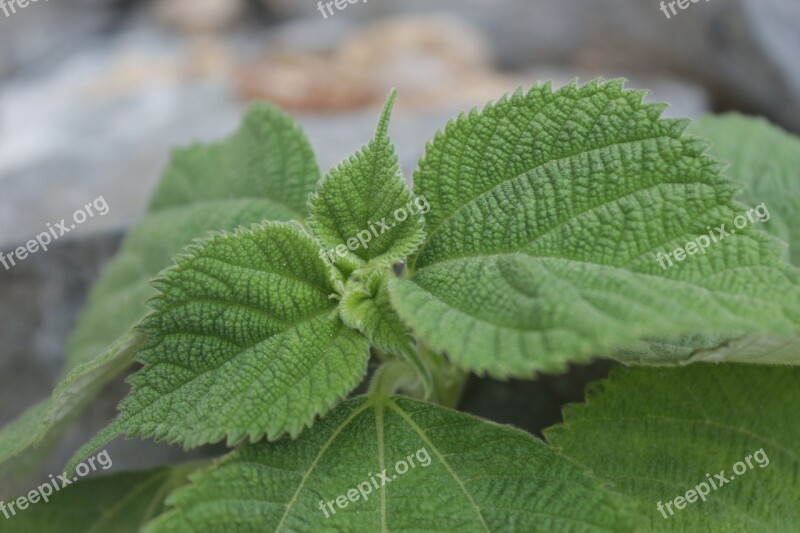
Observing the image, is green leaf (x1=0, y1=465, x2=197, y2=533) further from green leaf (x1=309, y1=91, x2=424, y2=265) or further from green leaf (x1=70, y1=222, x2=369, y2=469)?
green leaf (x1=309, y1=91, x2=424, y2=265)

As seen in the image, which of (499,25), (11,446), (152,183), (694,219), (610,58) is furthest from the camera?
(499,25)

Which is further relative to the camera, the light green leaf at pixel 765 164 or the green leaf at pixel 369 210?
the light green leaf at pixel 765 164

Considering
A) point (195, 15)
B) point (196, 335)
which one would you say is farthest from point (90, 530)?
point (195, 15)

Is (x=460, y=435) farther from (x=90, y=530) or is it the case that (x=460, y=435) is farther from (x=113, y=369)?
(x=90, y=530)
